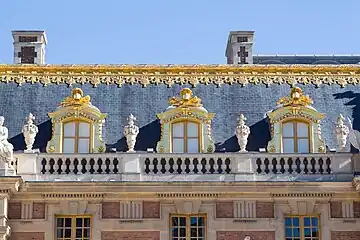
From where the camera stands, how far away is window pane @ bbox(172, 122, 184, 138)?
31094 mm

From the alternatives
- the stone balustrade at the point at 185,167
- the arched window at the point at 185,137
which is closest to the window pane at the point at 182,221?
the stone balustrade at the point at 185,167

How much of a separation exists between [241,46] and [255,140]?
5930 millimetres

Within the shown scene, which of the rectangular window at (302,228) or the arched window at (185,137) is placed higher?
the arched window at (185,137)

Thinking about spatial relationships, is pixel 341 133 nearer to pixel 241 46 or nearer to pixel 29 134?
pixel 241 46

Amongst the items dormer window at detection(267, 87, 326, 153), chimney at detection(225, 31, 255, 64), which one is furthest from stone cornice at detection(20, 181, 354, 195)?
chimney at detection(225, 31, 255, 64)

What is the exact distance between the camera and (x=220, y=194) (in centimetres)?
2980

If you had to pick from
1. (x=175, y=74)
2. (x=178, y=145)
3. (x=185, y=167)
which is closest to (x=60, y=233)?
(x=185, y=167)

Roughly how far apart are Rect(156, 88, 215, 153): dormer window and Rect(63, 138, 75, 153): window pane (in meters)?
2.60

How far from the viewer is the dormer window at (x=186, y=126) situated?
30.9 meters

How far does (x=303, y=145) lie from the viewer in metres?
31.1

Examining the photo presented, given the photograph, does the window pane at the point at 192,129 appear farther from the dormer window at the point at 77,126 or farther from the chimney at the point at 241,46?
the chimney at the point at 241,46

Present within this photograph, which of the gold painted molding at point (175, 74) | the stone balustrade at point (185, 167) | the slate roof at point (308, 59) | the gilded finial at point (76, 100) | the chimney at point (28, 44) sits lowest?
the stone balustrade at point (185, 167)

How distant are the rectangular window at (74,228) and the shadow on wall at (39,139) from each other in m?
2.41

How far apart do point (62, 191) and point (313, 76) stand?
31.9 ft
